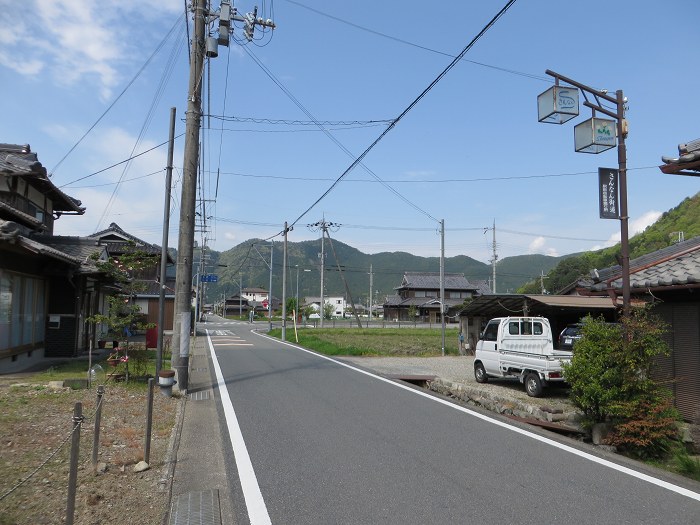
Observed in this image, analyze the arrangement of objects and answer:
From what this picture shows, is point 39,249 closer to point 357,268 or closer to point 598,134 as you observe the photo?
point 598,134

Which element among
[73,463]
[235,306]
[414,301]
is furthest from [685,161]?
[235,306]

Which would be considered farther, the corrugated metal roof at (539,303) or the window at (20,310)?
the corrugated metal roof at (539,303)

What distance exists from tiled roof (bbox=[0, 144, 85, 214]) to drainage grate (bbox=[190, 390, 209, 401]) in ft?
27.9

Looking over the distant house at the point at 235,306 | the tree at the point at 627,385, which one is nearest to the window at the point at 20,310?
the tree at the point at 627,385

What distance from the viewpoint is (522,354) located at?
43.6 feet

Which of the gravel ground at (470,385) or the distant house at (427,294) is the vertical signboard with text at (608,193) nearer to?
the gravel ground at (470,385)

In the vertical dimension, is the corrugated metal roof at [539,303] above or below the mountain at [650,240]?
below

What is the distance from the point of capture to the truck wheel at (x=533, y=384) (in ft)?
40.9

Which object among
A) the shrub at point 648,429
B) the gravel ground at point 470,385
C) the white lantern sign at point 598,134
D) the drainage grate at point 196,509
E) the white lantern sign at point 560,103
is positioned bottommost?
the gravel ground at point 470,385

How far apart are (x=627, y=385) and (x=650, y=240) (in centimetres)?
5571

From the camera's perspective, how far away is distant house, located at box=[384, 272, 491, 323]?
7812 centimetres

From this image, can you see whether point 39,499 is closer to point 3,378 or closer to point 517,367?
point 3,378

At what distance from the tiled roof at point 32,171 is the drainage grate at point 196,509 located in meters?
13.5

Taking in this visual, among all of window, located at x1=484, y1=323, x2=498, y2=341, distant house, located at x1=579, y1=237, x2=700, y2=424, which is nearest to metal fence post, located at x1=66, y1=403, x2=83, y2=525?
→ distant house, located at x1=579, y1=237, x2=700, y2=424
